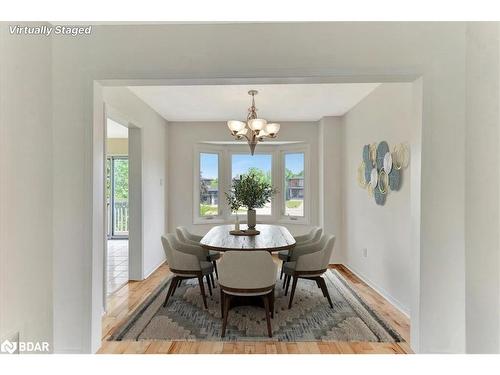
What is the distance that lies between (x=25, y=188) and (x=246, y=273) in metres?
1.64

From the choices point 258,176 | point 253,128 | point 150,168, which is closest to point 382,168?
point 253,128

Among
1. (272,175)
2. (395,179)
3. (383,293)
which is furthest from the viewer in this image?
(272,175)

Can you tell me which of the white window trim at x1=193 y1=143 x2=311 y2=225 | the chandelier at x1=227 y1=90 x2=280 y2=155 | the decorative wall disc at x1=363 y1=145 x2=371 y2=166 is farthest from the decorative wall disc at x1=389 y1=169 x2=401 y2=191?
the white window trim at x1=193 y1=143 x2=311 y2=225

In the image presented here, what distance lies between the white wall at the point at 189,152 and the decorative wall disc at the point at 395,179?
6.85 ft

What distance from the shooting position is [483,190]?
1.79 meters

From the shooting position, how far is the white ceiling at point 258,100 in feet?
11.3

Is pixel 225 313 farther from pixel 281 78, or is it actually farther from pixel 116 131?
pixel 116 131

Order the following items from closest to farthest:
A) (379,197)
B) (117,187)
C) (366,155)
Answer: (379,197)
(366,155)
(117,187)

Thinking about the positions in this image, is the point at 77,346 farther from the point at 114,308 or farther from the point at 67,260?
the point at 114,308

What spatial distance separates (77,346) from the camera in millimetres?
2014

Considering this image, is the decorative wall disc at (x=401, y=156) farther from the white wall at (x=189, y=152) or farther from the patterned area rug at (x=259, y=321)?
the white wall at (x=189, y=152)

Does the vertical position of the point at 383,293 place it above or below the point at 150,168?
below

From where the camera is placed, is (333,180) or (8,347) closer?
(8,347)

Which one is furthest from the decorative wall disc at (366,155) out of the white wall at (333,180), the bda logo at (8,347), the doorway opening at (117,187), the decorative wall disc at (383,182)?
the doorway opening at (117,187)
